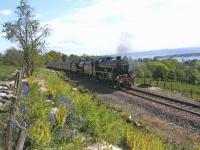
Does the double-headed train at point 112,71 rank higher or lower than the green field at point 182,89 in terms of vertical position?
higher

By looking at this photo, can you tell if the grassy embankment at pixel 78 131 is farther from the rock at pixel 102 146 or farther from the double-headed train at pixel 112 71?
the double-headed train at pixel 112 71

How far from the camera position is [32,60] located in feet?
170

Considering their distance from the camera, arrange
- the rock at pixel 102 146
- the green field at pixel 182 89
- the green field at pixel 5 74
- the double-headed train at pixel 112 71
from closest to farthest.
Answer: the rock at pixel 102 146, the green field at pixel 182 89, the double-headed train at pixel 112 71, the green field at pixel 5 74

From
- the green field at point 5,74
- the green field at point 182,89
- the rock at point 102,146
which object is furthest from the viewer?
the green field at point 5,74

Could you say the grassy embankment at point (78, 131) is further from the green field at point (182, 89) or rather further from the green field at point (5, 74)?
the green field at point (5, 74)

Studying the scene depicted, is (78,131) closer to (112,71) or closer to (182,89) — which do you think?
(112,71)

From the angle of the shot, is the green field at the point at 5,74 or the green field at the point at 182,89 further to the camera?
the green field at the point at 5,74

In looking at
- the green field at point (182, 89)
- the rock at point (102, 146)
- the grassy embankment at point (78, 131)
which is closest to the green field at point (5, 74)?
the green field at point (182, 89)

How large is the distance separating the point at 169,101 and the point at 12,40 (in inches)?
1129

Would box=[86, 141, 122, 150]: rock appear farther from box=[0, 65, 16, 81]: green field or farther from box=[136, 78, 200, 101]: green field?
box=[0, 65, 16, 81]: green field

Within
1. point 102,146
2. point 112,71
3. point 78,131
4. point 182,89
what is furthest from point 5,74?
point 102,146

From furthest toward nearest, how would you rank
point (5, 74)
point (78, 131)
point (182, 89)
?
point (5, 74), point (182, 89), point (78, 131)

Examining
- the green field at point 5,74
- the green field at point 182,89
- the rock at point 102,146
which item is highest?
the rock at point 102,146

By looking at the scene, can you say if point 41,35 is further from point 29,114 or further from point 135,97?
point 29,114
